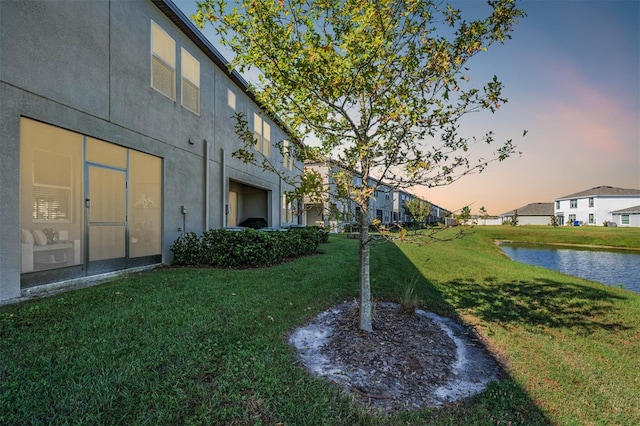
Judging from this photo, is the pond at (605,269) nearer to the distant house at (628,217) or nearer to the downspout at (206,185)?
the downspout at (206,185)

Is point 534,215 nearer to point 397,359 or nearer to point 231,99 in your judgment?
point 231,99

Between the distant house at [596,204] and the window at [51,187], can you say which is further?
the distant house at [596,204]

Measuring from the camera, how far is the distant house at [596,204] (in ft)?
148

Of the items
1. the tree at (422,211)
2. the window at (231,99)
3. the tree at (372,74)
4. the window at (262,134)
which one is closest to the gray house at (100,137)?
the window at (231,99)

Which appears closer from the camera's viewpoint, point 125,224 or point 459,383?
point 459,383

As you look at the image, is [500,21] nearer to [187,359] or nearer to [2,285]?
[187,359]

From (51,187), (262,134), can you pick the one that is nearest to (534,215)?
(262,134)

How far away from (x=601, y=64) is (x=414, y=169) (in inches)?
395

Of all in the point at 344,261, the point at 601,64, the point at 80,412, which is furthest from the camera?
the point at 344,261

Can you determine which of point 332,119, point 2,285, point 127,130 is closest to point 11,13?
point 127,130

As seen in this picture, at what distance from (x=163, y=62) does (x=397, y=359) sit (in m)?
8.70

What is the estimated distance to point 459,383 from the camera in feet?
9.96

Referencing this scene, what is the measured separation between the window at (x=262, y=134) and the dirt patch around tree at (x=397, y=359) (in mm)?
10991

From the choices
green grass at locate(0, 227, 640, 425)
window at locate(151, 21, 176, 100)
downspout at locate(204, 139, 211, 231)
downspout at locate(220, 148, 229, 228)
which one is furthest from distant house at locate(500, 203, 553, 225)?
window at locate(151, 21, 176, 100)
